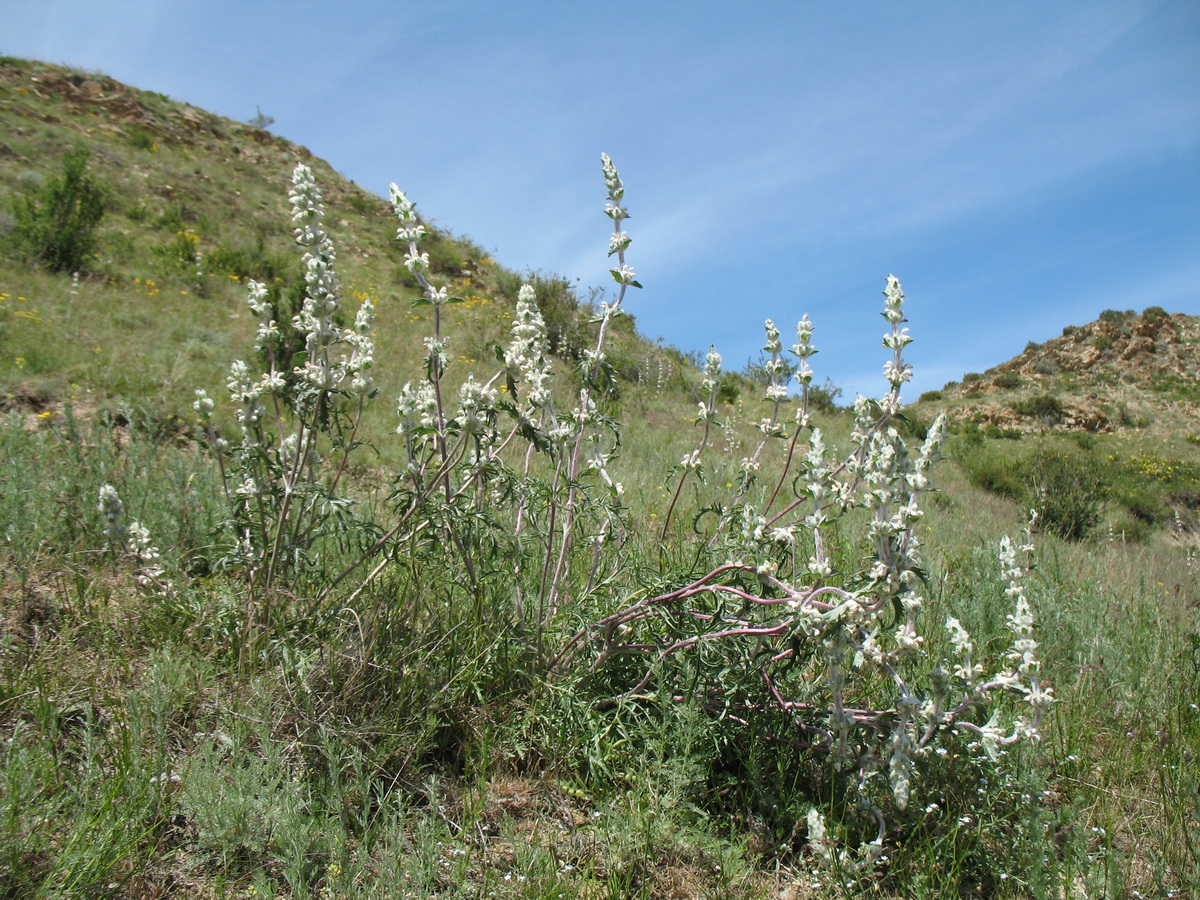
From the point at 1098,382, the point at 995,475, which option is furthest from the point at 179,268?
the point at 1098,382

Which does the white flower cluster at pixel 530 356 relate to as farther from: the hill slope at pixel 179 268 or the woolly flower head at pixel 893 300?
the woolly flower head at pixel 893 300

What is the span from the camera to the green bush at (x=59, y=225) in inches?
324

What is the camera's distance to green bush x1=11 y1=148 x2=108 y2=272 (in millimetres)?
8242

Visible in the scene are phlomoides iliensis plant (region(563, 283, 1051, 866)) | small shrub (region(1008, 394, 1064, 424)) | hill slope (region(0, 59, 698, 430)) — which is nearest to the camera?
phlomoides iliensis plant (region(563, 283, 1051, 866))

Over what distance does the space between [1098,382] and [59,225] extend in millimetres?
33797

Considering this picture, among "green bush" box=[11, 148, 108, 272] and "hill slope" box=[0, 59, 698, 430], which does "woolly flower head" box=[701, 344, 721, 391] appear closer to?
"hill slope" box=[0, 59, 698, 430]

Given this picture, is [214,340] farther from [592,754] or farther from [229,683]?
[592,754]

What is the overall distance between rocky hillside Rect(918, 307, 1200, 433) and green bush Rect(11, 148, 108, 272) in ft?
84.0

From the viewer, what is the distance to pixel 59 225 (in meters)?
8.62

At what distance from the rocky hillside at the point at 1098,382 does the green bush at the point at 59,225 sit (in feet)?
84.0

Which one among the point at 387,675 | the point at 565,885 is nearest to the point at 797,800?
the point at 565,885

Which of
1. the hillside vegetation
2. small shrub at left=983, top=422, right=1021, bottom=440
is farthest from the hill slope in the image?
small shrub at left=983, top=422, right=1021, bottom=440

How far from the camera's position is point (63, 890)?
1.29 meters

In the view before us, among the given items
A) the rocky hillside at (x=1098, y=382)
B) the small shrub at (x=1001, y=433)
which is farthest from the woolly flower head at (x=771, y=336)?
the rocky hillside at (x=1098, y=382)
